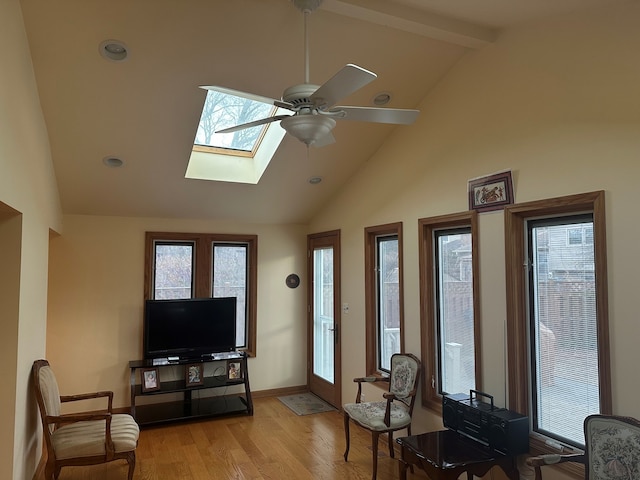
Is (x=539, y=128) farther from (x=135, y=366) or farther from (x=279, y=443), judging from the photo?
(x=135, y=366)

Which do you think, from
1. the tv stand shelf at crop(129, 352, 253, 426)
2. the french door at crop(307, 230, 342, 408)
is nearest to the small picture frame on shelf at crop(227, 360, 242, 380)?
the tv stand shelf at crop(129, 352, 253, 426)

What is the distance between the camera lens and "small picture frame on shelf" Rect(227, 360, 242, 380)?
541cm

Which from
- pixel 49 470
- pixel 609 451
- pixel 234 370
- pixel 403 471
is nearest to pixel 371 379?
pixel 403 471

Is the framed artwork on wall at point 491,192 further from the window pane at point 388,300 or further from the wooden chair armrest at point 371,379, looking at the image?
the wooden chair armrest at point 371,379

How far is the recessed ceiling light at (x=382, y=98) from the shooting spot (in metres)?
3.93

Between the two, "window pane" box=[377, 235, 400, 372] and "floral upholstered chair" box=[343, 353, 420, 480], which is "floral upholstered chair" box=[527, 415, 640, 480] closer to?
"floral upholstered chair" box=[343, 353, 420, 480]

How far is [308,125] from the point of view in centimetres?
225

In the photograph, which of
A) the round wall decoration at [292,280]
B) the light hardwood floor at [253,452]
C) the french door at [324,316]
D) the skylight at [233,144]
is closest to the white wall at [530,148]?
the light hardwood floor at [253,452]

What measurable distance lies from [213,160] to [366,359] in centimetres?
277

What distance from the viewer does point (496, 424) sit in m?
2.99

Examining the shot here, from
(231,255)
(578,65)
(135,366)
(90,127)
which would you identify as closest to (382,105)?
(578,65)

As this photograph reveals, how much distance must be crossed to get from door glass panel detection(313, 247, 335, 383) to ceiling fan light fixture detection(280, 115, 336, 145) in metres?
3.51

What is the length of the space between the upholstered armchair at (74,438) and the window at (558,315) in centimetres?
292

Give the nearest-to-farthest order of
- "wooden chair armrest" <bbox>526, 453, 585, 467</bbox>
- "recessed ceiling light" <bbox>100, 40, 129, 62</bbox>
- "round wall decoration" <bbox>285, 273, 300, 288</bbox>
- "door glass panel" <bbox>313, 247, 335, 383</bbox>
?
"wooden chair armrest" <bbox>526, 453, 585, 467</bbox> → "recessed ceiling light" <bbox>100, 40, 129, 62</bbox> → "door glass panel" <bbox>313, 247, 335, 383</bbox> → "round wall decoration" <bbox>285, 273, 300, 288</bbox>
